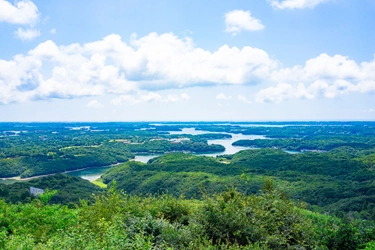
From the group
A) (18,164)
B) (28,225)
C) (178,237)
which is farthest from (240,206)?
(18,164)

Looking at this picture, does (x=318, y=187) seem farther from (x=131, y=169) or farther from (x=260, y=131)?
(x=260, y=131)

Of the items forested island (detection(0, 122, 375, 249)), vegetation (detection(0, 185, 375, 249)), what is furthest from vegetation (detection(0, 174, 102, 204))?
vegetation (detection(0, 185, 375, 249))

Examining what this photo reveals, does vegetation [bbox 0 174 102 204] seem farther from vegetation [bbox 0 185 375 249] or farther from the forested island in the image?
vegetation [bbox 0 185 375 249]

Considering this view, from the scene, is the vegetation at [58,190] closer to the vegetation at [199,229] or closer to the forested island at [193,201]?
the forested island at [193,201]

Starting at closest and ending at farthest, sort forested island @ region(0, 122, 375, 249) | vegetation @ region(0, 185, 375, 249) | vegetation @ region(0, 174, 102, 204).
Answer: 1. vegetation @ region(0, 185, 375, 249)
2. forested island @ region(0, 122, 375, 249)
3. vegetation @ region(0, 174, 102, 204)

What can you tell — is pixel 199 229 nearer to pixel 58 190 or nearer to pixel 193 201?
pixel 193 201

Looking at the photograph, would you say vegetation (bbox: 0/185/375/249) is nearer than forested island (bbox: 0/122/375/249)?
Yes

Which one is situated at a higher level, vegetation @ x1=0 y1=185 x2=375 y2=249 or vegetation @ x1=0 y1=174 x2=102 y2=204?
vegetation @ x1=0 y1=185 x2=375 y2=249

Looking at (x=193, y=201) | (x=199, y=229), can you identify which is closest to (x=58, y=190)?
(x=193, y=201)
